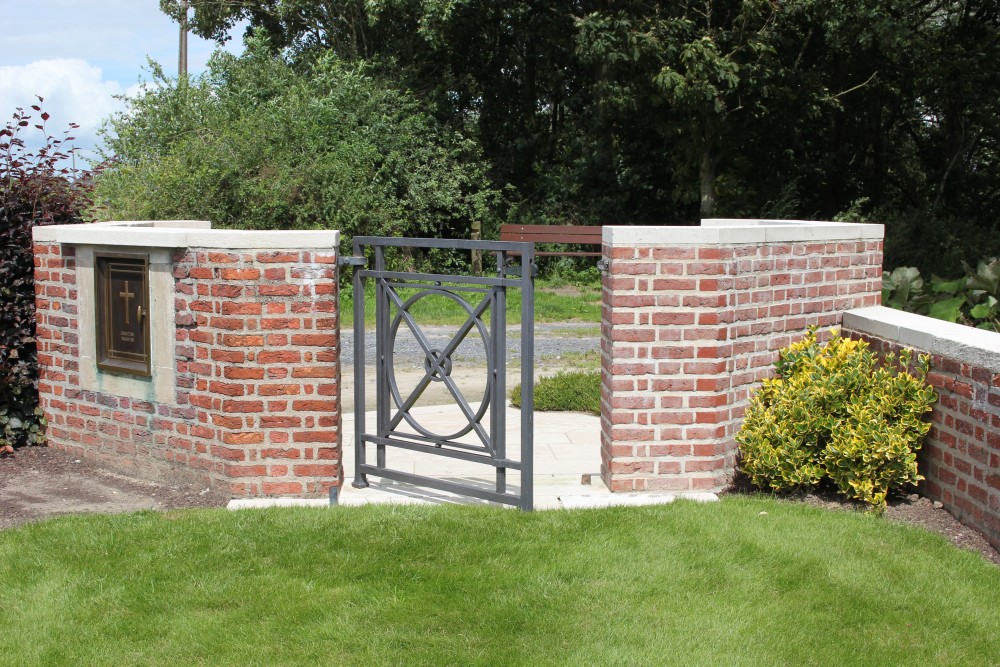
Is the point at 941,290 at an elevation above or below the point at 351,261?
below

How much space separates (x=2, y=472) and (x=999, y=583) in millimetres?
6057

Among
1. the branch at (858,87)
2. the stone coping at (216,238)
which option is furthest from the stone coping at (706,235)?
the branch at (858,87)

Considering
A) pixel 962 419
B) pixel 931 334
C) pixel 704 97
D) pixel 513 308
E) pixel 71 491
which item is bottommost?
pixel 71 491

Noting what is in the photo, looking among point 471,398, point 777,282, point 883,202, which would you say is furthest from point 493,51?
point 777,282

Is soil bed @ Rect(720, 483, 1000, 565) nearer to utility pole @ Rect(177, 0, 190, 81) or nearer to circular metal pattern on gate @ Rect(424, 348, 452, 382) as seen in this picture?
circular metal pattern on gate @ Rect(424, 348, 452, 382)

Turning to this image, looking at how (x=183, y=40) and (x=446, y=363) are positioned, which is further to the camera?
(x=183, y=40)

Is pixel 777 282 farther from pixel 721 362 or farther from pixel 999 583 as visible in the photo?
pixel 999 583

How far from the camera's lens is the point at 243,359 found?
5.96m

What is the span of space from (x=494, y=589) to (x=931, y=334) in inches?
118

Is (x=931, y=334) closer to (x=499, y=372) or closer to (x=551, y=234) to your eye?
(x=499, y=372)

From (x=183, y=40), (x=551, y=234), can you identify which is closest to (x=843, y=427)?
(x=551, y=234)

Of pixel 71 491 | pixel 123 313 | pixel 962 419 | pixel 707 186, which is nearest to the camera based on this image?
pixel 962 419

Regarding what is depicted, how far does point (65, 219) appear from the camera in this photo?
8188mm

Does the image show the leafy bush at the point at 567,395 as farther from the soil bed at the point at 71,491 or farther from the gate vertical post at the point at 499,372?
the soil bed at the point at 71,491
